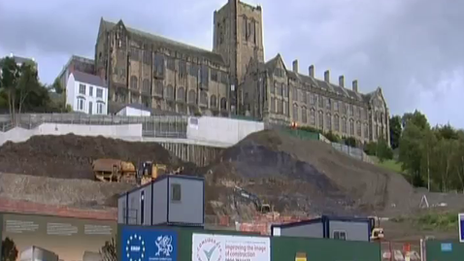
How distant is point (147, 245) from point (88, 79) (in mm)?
85874

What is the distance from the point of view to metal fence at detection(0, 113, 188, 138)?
78938mm

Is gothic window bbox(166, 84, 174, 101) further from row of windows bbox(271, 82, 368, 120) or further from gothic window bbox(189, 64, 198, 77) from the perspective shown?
row of windows bbox(271, 82, 368, 120)

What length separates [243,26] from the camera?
13488 centimetres

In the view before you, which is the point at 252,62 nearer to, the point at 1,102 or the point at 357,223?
the point at 1,102

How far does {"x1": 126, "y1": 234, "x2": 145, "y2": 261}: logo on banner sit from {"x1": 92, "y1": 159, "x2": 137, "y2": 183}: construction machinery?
4763 centimetres

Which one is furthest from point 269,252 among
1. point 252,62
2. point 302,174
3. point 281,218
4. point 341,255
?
point 252,62

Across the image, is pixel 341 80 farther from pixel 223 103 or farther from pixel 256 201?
pixel 256 201

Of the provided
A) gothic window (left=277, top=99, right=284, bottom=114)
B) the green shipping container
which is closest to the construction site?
the green shipping container

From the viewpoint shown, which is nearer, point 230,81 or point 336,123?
point 230,81

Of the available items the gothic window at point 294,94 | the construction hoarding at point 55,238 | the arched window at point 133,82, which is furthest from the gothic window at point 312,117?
the construction hoarding at point 55,238

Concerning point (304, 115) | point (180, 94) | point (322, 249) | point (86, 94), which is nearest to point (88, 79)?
point (86, 94)

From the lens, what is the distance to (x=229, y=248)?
2252 cm

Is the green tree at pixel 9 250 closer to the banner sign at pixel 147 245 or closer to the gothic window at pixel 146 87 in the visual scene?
the banner sign at pixel 147 245

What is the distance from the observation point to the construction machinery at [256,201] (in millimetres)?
66188
